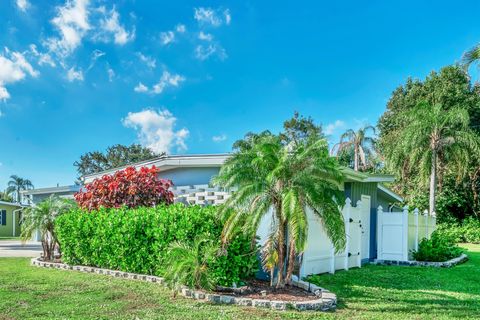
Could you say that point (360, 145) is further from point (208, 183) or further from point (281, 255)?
point (281, 255)

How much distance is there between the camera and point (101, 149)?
164 feet

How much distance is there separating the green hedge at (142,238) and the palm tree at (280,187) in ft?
1.62

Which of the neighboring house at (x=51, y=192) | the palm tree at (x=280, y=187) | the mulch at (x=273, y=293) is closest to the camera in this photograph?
the mulch at (x=273, y=293)

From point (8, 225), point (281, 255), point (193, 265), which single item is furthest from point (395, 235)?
point (8, 225)

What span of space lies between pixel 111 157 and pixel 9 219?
1501cm

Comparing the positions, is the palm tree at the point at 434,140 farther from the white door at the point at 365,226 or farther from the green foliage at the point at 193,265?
the green foliage at the point at 193,265

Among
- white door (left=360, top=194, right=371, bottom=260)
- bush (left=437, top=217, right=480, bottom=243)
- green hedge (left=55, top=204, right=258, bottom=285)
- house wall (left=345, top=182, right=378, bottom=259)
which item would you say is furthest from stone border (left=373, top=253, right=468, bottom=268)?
bush (left=437, top=217, right=480, bottom=243)

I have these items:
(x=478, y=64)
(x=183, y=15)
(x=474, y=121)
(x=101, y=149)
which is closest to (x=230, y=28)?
(x=183, y=15)

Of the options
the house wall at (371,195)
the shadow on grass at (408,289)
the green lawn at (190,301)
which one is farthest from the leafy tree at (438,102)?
the green lawn at (190,301)

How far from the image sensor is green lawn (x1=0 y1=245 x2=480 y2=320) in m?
6.24

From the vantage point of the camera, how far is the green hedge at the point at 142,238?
7.85 meters

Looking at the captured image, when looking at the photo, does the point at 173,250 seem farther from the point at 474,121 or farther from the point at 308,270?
the point at 474,121

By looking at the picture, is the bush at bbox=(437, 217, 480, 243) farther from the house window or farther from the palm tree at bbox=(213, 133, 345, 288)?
the house window

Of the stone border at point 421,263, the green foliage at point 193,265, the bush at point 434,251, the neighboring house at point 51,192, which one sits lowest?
the stone border at point 421,263
